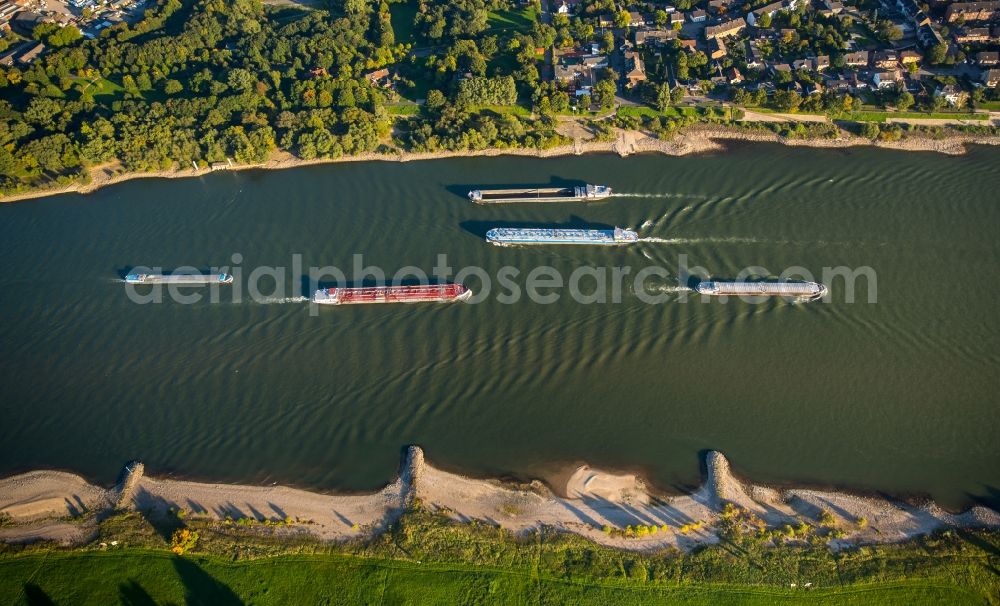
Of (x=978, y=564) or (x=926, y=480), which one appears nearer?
(x=978, y=564)

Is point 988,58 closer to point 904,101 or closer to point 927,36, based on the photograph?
point 927,36

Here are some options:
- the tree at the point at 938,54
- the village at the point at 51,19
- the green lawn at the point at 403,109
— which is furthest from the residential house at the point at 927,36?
the village at the point at 51,19

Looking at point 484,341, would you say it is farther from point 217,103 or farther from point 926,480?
point 217,103

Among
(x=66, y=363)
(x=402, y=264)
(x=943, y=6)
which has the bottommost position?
(x=66, y=363)

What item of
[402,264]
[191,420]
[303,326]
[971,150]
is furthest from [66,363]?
[971,150]

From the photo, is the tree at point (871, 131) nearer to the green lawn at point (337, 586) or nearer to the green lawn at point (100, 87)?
the green lawn at point (337, 586)

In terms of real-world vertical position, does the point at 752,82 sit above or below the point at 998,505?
above

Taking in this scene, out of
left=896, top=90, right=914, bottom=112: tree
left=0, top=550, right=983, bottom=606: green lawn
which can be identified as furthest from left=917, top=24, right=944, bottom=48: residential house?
left=0, top=550, right=983, bottom=606: green lawn
